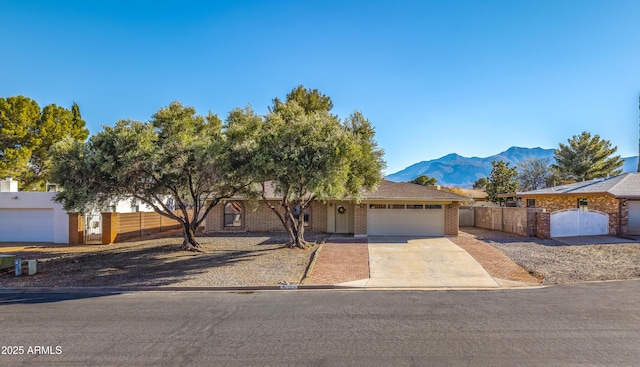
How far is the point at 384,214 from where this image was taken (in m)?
22.8

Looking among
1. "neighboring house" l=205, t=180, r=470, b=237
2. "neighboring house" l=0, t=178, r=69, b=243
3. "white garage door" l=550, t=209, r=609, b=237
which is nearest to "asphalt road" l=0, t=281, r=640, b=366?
"white garage door" l=550, t=209, r=609, b=237

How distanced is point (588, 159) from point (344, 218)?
33.9 meters

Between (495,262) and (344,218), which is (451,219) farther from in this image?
(495,262)

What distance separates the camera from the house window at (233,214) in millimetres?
24906

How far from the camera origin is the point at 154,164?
47.7 ft

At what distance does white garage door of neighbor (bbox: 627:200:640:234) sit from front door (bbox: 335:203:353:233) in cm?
1589

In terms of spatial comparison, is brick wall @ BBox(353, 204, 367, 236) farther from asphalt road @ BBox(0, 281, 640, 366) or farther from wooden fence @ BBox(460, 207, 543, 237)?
asphalt road @ BBox(0, 281, 640, 366)

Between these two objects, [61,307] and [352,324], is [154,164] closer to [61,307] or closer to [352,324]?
[61,307]

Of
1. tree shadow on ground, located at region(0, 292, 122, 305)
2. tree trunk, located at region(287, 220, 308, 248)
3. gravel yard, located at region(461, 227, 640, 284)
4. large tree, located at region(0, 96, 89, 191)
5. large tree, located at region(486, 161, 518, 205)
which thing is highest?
large tree, located at region(0, 96, 89, 191)

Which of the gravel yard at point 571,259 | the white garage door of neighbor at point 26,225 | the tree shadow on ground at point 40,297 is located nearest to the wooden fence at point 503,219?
the gravel yard at point 571,259

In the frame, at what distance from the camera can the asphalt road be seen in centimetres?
608

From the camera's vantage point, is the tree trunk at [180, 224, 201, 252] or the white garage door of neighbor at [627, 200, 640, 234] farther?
the white garage door of neighbor at [627, 200, 640, 234]

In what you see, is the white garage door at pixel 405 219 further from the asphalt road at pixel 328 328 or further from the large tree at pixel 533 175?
the large tree at pixel 533 175

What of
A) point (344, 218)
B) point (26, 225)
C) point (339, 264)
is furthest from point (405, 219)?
point (26, 225)
